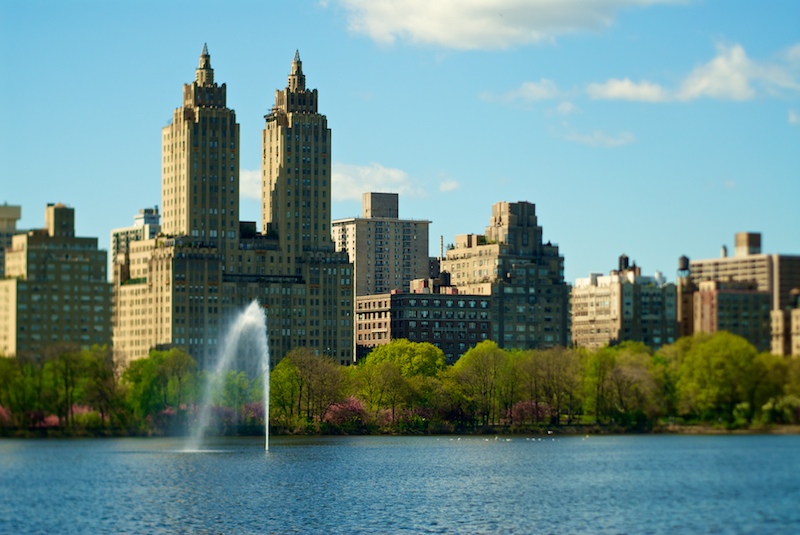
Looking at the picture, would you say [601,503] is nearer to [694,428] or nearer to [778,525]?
[778,525]

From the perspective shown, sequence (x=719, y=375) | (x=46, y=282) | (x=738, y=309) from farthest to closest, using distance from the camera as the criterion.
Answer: (x=46, y=282) → (x=719, y=375) → (x=738, y=309)

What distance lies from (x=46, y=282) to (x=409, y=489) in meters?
62.8

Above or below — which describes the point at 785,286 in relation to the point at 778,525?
above

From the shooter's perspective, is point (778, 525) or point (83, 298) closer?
point (778, 525)

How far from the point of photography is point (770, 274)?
305ft

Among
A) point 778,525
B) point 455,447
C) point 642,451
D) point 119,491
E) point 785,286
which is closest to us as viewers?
point 785,286

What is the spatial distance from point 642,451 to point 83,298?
7533 cm

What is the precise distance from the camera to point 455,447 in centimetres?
19038

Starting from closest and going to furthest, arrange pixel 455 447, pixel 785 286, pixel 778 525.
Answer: pixel 785 286, pixel 778 525, pixel 455 447

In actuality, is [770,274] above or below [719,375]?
above

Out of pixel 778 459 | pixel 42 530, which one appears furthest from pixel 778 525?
pixel 42 530

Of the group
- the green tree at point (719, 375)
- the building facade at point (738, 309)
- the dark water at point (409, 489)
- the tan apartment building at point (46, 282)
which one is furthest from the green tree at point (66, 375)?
the building facade at point (738, 309)

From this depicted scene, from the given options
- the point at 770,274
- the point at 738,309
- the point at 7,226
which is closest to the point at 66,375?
the point at 7,226

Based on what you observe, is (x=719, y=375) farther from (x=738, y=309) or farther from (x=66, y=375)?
(x=66, y=375)
